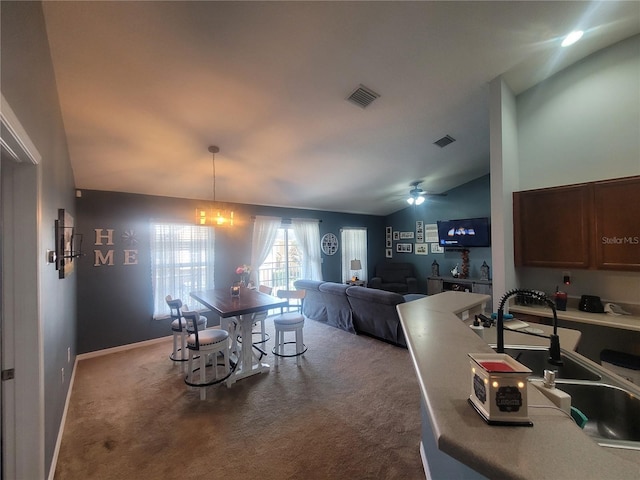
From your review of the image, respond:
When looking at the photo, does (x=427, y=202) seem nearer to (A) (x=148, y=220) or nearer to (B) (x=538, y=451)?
(A) (x=148, y=220)

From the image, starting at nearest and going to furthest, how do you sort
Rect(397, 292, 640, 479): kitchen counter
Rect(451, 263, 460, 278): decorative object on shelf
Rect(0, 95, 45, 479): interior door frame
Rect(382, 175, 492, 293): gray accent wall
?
1. Rect(397, 292, 640, 479): kitchen counter
2. Rect(0, 95, 45, 479): interior door frame
3. Rect(382, 175, 492, 293): gray accent wall
4. Rect(451, 263, 460, 278): decorative object on shelf

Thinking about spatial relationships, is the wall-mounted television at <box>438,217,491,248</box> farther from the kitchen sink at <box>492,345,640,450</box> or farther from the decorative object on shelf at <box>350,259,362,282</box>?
the kitchen sink at <box>492,345,640,450</box>

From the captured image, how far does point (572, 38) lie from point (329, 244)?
4966 millimetres

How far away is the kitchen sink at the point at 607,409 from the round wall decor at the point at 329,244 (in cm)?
518

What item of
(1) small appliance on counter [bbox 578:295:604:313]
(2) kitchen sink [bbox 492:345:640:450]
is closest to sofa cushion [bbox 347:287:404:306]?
(1) small appliance on counter [bbox 578:295:604:313]

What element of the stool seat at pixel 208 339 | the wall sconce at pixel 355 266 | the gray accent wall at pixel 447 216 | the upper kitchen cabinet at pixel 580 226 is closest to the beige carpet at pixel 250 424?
the stool seat at pixel 208 339

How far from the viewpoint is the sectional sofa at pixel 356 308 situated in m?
3.73

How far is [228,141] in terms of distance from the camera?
2969 mm

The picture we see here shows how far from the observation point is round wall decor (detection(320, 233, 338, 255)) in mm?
6318

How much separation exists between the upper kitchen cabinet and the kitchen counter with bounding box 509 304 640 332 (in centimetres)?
46

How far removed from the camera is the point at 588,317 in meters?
2.45

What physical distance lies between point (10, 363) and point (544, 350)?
292 cm

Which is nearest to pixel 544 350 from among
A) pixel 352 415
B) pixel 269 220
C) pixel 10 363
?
pixel 352 415

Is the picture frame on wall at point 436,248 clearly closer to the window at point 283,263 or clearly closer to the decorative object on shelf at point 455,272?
the decorative object on shelf at point 455,272
